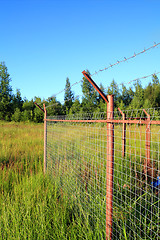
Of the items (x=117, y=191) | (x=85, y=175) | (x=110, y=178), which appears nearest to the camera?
(x=117, y=191)

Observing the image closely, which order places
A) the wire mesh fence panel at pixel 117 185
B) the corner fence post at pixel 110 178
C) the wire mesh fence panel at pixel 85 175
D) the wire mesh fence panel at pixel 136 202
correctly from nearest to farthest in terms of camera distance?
the wire mesh fence panel at pixel 136 202 < the wire mesh fence panel at pixel 117 185 < the corner fence post at pixel 110 178 < the wire mesh fence panel at pixel 85 175

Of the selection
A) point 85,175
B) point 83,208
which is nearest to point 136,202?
point 83,208

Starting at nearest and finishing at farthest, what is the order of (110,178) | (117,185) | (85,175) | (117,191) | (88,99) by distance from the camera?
(117,191) → (110,178) → (117,185) → (85,175) → (88,99)

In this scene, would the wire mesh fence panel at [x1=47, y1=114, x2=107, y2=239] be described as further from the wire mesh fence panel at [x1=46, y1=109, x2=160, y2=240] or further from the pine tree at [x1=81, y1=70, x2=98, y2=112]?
the pine tree at [x1=81, y1=70, x2=98, y2=112]

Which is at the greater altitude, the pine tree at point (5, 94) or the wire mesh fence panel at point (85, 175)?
the pine tree at point (5, 94)

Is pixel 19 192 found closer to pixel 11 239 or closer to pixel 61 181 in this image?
pixel 61 181

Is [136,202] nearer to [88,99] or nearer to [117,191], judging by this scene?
[117,191]

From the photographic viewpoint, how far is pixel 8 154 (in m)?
5.02

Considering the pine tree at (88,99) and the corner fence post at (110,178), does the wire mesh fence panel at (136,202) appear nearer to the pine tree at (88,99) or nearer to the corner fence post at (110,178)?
the corner fence post at (110,178)

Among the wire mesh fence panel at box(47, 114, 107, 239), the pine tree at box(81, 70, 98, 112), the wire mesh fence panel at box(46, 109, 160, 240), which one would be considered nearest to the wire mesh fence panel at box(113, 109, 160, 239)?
the wire mesh fence panel at box(46, 109, 160, 240)

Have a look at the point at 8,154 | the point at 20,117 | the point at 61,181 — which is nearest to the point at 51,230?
the point at 61,181

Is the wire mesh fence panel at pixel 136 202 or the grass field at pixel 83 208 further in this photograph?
the grass field at pixel 83 208

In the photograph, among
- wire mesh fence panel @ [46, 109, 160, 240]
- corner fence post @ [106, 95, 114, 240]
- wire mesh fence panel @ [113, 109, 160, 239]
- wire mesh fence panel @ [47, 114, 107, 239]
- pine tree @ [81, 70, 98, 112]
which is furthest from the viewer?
pine tree @ [81, 70, 98, 112]

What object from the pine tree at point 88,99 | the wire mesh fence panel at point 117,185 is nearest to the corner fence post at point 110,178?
the wire mesh fence panel at point 117,185
